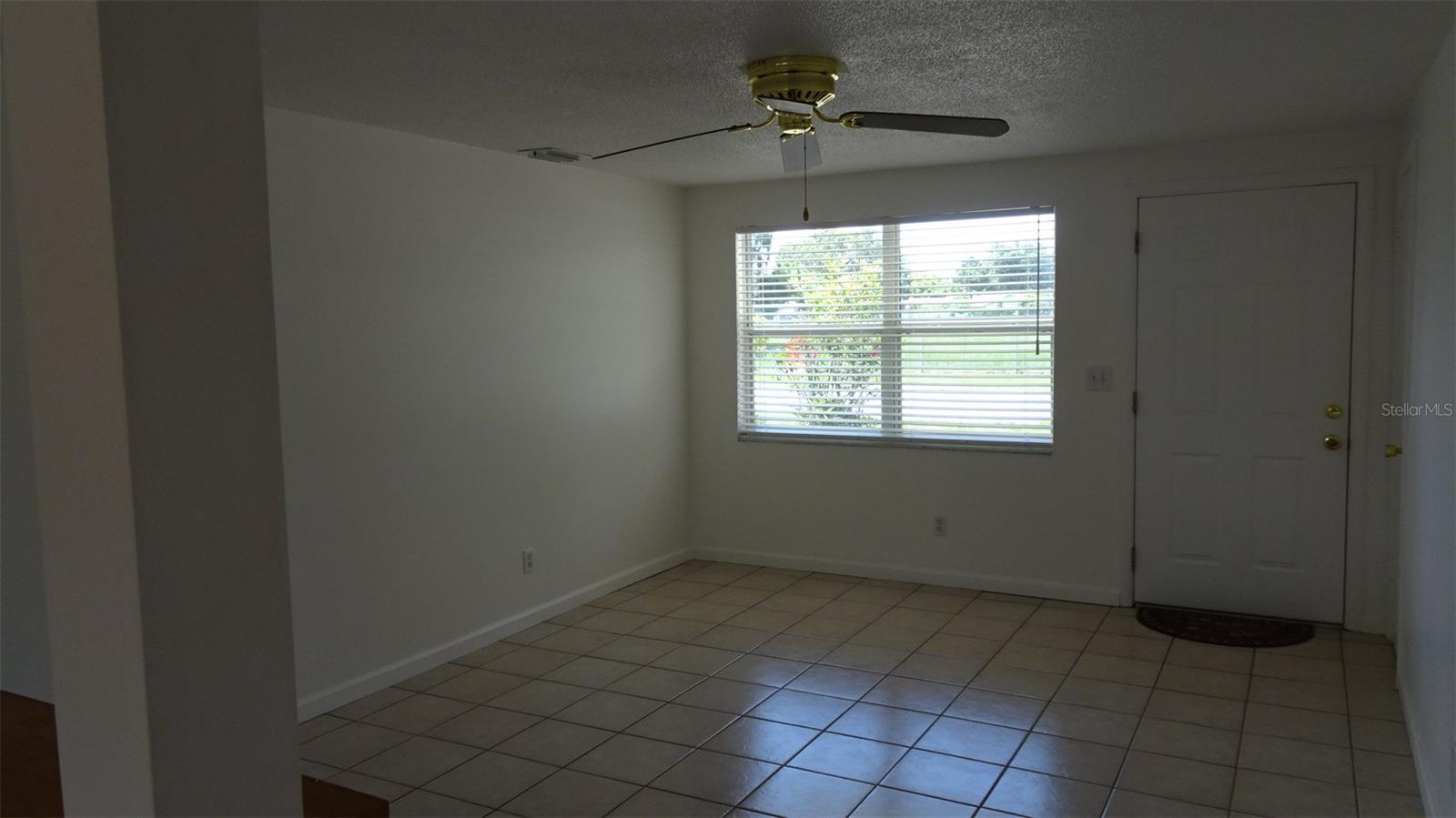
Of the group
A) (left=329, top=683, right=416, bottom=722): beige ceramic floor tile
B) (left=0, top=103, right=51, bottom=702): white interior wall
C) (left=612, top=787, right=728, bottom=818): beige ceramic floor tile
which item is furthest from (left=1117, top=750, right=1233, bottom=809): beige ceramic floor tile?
(left=0, top=103, right=51, bottom=702): white interior wall

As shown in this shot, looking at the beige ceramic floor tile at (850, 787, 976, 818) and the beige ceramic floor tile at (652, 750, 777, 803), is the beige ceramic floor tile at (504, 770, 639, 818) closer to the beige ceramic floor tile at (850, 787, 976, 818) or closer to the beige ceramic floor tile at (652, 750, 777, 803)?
the beige ceramic floor tile at (652, 750, 777, 803)

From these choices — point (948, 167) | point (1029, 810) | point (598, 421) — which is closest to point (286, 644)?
point (1029, 810)

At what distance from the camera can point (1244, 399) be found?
4617 mm

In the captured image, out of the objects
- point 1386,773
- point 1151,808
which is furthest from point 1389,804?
point 1151,808

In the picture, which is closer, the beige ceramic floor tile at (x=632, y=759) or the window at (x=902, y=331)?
the beige ceramic floor tile at (x=632, y=759)

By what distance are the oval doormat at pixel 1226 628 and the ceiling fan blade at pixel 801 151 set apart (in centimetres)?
276

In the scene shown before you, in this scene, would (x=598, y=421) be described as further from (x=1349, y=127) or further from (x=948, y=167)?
(x=1349, y=127)

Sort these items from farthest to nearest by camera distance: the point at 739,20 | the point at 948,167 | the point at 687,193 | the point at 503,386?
the point at 687,193 < the point at 948,167 < the point at 503,386 < the point at 739,20

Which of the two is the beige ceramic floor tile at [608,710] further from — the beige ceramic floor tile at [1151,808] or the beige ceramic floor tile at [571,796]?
the beige ceramic floor tile at [1151,808]

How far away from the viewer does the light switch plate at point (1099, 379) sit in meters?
4.91

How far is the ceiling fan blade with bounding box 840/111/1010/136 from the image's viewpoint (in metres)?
2.94

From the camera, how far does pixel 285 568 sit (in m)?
0.97

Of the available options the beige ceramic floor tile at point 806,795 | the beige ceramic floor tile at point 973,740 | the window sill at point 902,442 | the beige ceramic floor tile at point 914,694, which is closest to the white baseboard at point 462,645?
the window sill at point 902,442

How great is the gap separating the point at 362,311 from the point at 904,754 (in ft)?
8.64
